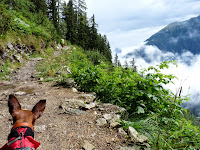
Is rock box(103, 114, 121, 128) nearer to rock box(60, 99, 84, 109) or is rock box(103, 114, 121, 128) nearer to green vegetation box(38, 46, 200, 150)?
green vegetation box(38, 46, 200, 150)

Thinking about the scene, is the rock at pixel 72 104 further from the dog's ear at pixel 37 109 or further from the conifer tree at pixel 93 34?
the conifer tree at pixel 93 34

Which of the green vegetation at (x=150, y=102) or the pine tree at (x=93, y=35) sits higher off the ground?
the pine tree at (x=93, y=35)

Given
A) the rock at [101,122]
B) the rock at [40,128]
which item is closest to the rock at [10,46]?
the rock at [40,128]

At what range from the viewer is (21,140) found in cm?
138

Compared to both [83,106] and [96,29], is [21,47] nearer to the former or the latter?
[83,106]

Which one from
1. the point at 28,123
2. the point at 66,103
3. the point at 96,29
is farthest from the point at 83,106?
the point at 96,29

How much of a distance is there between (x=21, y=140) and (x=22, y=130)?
0.39 feet

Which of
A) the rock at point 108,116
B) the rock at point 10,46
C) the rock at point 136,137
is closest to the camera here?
the rock at point 136,137

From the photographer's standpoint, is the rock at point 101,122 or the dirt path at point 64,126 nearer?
the dirt path at point 64,126

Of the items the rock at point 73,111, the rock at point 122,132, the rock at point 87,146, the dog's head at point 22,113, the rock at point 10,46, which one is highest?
the rock at point 10,46

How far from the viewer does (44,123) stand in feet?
11.4

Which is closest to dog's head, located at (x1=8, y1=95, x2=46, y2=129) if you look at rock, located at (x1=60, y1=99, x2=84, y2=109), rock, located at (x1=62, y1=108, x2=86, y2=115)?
rock, located at (x1=62, y1=108, x2=86, y2=115)

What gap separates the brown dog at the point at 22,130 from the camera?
136 centimetres

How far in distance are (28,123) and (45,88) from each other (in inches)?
191
